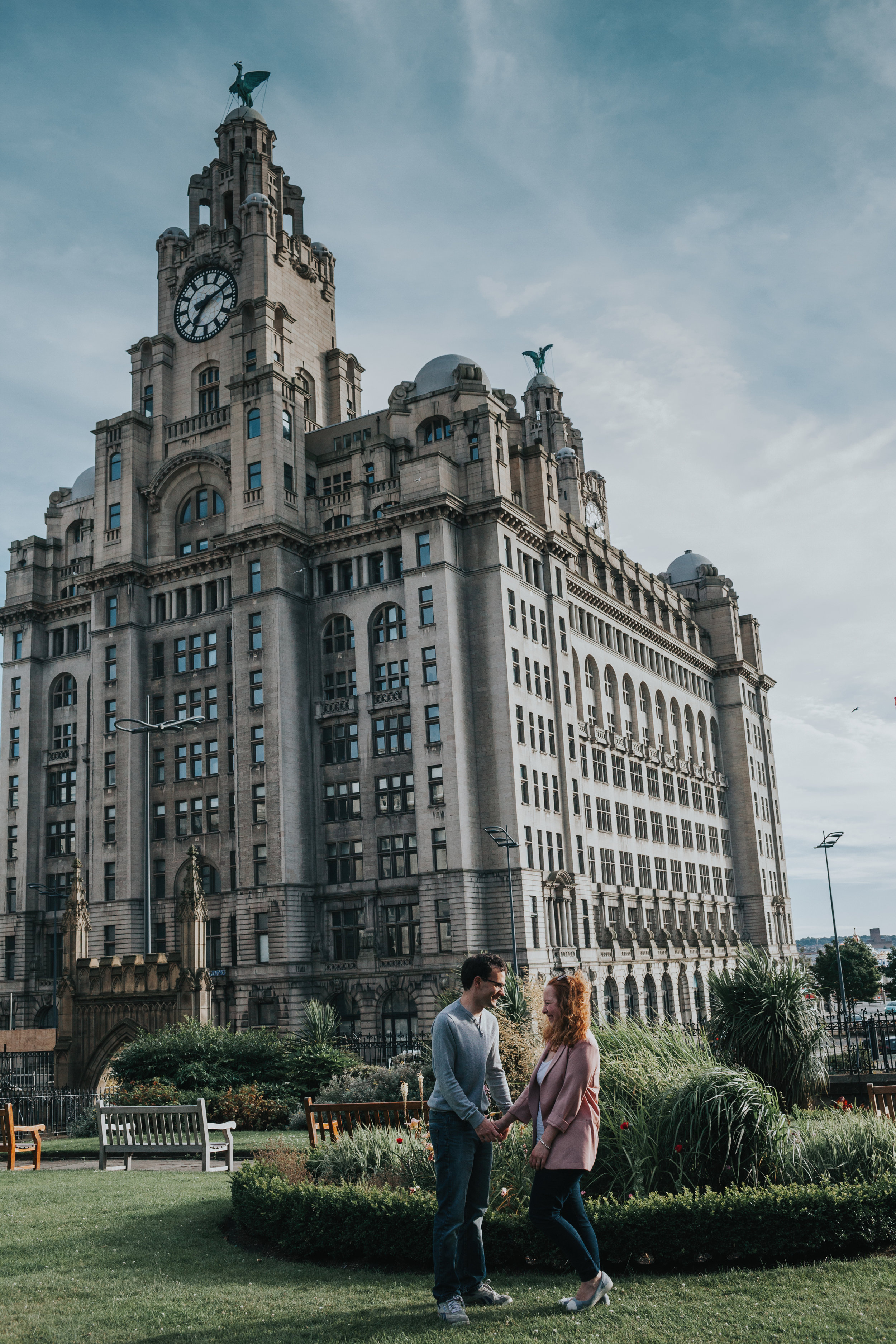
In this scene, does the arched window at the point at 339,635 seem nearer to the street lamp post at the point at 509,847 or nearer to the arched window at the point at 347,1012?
the street lamp post at the point at 509,847

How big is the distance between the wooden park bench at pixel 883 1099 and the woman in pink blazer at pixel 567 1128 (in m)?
6.57

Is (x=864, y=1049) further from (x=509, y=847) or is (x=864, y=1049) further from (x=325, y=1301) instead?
(x=509, y=847)

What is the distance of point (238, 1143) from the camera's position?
822 inches

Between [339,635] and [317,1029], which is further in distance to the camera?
[339,635]

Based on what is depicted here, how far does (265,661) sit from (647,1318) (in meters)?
55.6

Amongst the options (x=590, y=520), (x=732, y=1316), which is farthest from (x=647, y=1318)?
(x=590, y=520)

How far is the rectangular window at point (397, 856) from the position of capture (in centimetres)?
5916

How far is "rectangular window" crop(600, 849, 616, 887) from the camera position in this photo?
69.4 meters

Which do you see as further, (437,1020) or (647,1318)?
(437,1020)

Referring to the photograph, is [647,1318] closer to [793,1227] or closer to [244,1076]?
[793,1227]

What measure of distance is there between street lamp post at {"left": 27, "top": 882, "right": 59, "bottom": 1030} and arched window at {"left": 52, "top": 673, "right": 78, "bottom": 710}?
11.2 metres

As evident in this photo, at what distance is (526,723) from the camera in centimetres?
6138

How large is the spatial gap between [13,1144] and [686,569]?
319 ft

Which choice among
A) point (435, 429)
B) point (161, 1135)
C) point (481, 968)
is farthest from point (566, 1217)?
point (435, 429)
